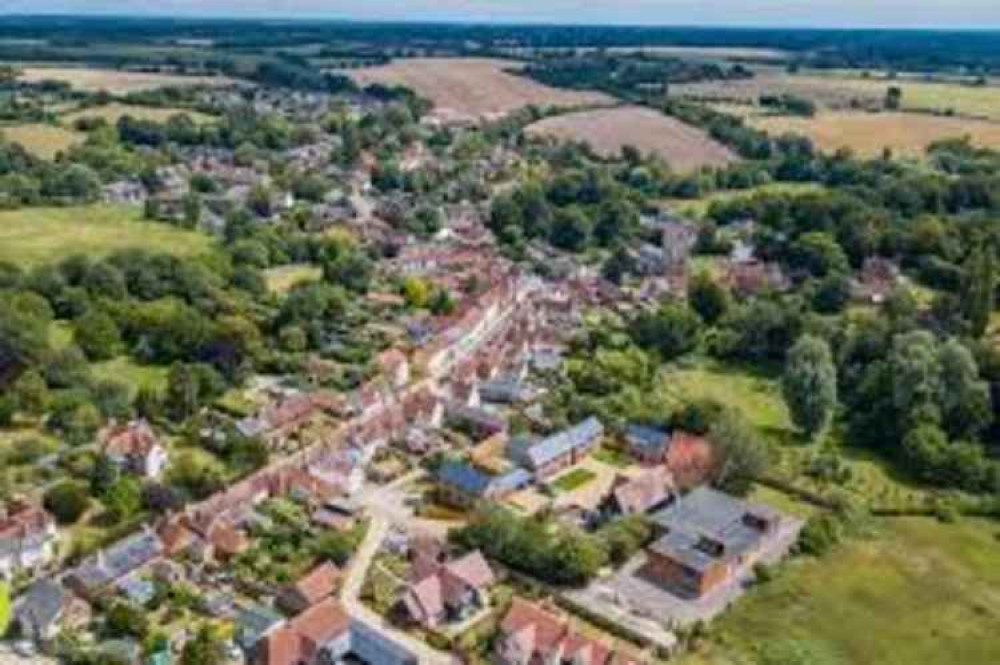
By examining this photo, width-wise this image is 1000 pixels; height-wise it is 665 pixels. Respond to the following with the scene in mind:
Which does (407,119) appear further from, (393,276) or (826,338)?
(826,338)

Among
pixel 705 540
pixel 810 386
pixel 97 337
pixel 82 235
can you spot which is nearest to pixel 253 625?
pixel 705 540

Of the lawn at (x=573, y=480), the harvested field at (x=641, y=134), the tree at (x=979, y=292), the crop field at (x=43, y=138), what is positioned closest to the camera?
the lawn at (x=573, y=480)

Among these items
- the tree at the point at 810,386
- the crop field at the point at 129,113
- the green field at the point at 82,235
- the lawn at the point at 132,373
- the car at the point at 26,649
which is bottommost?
the green field at the point at 82,235

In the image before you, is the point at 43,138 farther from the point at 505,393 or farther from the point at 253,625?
the point at 253,625

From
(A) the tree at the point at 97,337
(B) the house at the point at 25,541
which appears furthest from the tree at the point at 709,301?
(B) the house at the point at 25,541

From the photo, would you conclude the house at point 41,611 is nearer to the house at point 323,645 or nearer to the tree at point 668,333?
the house at point 323,645
